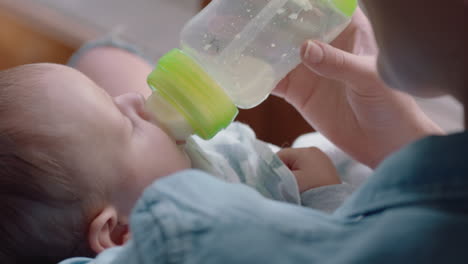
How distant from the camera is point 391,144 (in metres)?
0.94

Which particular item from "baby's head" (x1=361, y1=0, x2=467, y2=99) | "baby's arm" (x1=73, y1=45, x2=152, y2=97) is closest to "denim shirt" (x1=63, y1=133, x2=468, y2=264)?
"baby's head" (x1=361, y1=0, x2=467, y2=99)

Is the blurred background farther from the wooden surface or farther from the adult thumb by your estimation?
the adult thumb

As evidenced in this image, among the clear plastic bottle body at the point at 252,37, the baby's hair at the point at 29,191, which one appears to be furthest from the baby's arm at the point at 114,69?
the baby's hair at the point at 29,191

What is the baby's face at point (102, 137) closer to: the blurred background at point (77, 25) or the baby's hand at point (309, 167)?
the baby's hand at point (309, 167)

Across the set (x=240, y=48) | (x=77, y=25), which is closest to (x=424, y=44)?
(x=240, y=48)

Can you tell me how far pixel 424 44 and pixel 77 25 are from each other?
4.79ft

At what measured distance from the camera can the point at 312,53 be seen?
76 centimetres

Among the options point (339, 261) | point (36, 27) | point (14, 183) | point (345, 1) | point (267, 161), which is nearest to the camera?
point (339, 261)

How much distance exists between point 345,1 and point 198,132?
289 millimetres

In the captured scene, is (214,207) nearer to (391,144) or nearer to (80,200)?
Answer: (80,200)

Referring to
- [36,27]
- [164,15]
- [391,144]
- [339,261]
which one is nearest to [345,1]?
[391,144]

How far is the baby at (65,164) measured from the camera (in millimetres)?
679

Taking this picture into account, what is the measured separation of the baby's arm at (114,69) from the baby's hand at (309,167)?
33cm

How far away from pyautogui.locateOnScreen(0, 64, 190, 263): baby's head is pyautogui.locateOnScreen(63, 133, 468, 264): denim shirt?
23 cm
